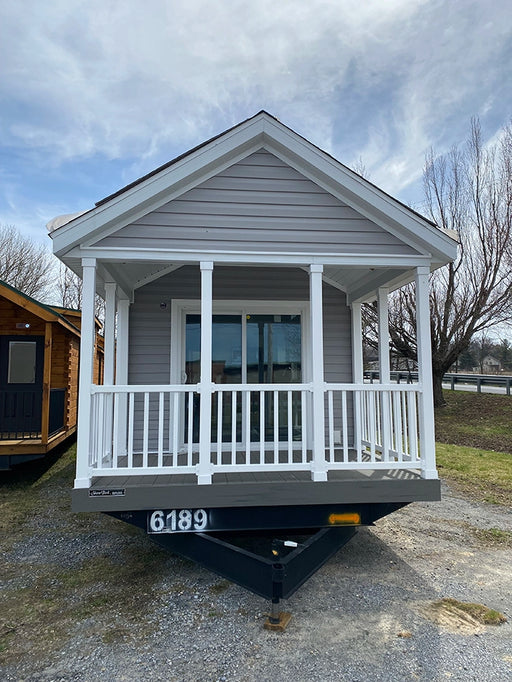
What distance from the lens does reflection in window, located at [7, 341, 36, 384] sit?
827cm

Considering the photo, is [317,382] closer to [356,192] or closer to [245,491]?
[245,491]

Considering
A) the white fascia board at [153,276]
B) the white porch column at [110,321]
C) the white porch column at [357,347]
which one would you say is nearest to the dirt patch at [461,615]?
the white porch column at [357,347]

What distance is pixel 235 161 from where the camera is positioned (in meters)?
4.34

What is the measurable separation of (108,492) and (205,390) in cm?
121

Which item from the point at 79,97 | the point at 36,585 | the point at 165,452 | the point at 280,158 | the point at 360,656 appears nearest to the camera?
the point at 360,656

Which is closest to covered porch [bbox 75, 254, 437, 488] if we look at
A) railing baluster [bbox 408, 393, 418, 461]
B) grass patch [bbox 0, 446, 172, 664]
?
railing baluster [bbox 408, 393, 418, 461]

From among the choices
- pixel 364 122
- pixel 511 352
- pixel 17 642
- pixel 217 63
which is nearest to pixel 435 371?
pixel 364 122

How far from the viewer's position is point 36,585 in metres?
3.77

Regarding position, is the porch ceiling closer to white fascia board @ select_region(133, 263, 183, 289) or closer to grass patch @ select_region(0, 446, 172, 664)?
white fascia board @ select_region(133, 263, 183, 289)

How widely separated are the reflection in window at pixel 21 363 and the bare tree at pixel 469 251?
1214cm

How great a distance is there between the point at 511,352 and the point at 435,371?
1422 inches

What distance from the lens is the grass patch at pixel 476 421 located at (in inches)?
449

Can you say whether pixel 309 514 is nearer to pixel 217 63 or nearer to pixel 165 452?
pixel 165 452

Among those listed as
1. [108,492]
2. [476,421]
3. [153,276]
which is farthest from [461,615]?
[476,421]
